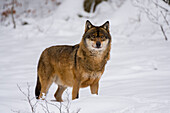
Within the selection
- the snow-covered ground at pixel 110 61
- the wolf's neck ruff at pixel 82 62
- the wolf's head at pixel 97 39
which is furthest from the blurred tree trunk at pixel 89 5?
the wolf's head at pixel 97 39

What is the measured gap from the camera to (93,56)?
4.89 meters

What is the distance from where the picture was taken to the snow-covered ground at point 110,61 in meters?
3.55

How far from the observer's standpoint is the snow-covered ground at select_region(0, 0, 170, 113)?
3552 mm

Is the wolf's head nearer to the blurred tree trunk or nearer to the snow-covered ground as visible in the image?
the snow-covered ground

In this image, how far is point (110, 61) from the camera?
949 cm

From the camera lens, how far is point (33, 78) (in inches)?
308

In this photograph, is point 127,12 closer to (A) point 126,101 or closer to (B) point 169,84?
(B) point 169,84

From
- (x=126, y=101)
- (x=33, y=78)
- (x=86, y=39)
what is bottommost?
(x=33, y=78)

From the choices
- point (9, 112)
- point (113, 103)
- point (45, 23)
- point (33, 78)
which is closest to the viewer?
point (9, 112)

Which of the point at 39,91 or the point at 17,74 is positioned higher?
the point at 39,91

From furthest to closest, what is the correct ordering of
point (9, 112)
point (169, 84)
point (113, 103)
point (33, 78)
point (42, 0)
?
1. point (42, 0)
2. point (33, 78)
3. point (169, 84)
4. point (113, 103)
5. point (9, 112)

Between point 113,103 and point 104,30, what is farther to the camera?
point 104,30

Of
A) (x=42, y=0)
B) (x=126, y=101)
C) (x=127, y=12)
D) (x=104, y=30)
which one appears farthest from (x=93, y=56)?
(x=42, y=0)

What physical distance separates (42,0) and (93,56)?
19.6 m
